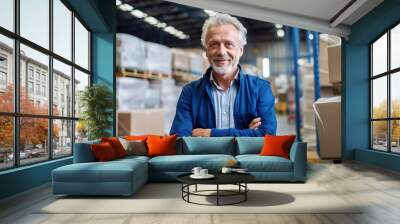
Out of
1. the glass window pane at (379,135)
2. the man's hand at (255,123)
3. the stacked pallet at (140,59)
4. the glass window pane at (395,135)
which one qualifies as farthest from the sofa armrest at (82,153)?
the glass window pane at (379,135)

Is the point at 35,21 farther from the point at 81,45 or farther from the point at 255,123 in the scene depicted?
the point at 255,123

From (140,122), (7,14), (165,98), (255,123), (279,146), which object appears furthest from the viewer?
(165,98)

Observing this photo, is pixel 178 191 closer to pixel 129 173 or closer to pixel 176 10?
pixel 129 173

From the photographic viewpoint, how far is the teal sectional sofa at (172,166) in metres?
4.32

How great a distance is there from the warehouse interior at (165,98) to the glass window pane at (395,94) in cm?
2

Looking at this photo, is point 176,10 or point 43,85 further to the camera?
point 176,10

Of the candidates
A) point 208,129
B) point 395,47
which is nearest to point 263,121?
point 208,129

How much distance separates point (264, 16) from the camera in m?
7.73

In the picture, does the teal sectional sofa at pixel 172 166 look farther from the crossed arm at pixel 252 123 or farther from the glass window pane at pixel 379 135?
the glass window pane at pixel 379 135

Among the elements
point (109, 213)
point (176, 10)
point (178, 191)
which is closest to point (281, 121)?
point (176, 10)

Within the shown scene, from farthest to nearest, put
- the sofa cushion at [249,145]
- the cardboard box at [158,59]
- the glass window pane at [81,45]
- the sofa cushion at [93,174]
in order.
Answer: the cardboard box at [158,59]
the glass window pane at [81,45]
the sofa cushion at [249,145]
the sofa cushion at [93,174]

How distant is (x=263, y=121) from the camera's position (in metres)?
6.88

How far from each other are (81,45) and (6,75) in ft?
9.77

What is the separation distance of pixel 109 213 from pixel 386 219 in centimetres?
239
